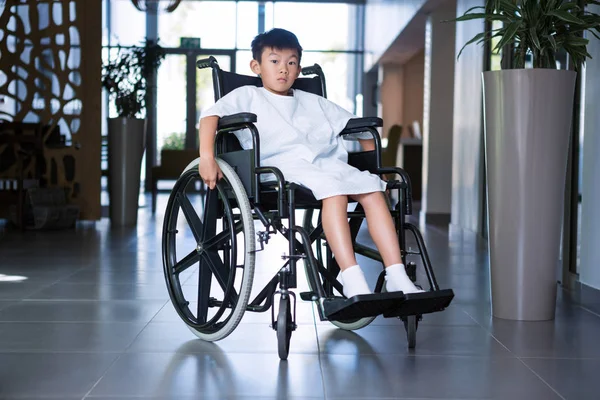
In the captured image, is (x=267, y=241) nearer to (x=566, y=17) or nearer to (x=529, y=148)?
(x=529, y=148)

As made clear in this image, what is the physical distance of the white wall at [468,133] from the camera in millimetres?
5812

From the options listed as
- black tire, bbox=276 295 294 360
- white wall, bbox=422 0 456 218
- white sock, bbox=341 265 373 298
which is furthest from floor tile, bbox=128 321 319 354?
white wall, bbox=422 0 456 218

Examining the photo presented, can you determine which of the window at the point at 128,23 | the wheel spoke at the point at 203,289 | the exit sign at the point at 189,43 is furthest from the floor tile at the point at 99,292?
the window at the point at 128,23

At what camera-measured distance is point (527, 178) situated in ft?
9.46

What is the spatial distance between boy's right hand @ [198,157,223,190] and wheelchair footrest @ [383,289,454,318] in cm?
62

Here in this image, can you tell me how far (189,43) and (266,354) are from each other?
35.3ft

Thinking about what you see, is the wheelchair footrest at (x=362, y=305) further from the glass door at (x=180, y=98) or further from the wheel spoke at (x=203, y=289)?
the glass door at (x=180, y=98)

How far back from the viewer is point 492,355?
2410 millimetres

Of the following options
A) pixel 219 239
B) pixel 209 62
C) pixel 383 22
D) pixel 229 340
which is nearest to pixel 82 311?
pixel 229 340

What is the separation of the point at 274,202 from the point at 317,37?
1123 cm

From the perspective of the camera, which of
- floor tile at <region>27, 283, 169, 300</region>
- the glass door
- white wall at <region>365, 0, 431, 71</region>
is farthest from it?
the glass door

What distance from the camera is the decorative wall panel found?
659 cm

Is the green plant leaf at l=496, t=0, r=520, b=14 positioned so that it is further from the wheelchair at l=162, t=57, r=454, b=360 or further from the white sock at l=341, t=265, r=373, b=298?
the white sock at l=341, t=265, r=373, b=298

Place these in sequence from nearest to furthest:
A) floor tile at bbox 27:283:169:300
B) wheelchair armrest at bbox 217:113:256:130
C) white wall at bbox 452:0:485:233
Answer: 1. wheelchair armrest at bbox 217:113:256:130
2. floor tile at bbox 27:283:169:300
3. white wall at bbox 452:0:485:233
